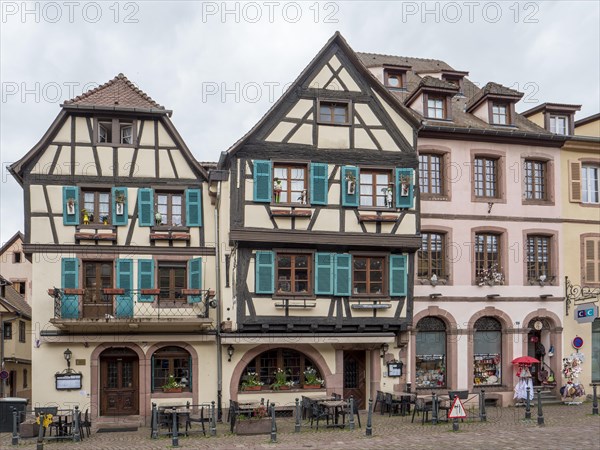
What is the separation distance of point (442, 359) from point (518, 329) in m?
2.80

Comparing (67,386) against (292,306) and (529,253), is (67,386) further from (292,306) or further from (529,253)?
(529,253)

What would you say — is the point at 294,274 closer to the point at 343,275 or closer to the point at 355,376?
the point at 343,275

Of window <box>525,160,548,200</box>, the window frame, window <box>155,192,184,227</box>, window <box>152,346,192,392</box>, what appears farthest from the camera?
window <box>525,160,548,200</box>

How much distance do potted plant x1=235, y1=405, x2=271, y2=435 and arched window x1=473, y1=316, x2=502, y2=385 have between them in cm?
919

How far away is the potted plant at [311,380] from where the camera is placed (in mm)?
24000

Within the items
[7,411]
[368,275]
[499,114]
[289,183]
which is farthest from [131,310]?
[499,114]

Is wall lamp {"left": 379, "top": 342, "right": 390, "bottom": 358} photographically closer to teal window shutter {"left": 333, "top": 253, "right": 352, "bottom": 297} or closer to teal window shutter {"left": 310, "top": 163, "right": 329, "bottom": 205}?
teal window shutter {"left": 333, "top": 253, "right": 352, "bottom": 297}

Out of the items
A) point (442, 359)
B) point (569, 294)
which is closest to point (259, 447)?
point (442, 359)

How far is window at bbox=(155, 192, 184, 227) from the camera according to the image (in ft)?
79.4

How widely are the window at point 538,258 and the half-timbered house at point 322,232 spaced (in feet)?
16.2

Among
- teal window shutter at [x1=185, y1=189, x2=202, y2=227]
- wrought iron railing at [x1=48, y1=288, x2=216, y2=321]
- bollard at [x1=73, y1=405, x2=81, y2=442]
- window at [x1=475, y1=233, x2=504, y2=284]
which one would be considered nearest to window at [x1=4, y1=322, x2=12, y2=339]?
wrought iron railing at [x1=48, y1=288, x2=216, y2=321]

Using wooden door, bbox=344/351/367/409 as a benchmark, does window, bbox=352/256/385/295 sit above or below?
above

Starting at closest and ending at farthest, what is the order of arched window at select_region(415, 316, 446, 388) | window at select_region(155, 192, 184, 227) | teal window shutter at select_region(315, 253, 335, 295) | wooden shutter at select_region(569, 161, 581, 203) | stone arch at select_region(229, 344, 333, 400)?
teal window shutter at select_region(315, 253, 335, 295)
stone arch at select_region(229, 344, 333, 400)
window at select_region(155, 192, 184, 227)
arched window at select_region(415, 316, 446, 388)
wooden shutter at select_region(569, 161, 581, 203)

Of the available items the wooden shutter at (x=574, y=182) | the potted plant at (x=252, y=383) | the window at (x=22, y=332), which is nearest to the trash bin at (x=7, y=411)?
the potted plant at (x=252, y=383)
